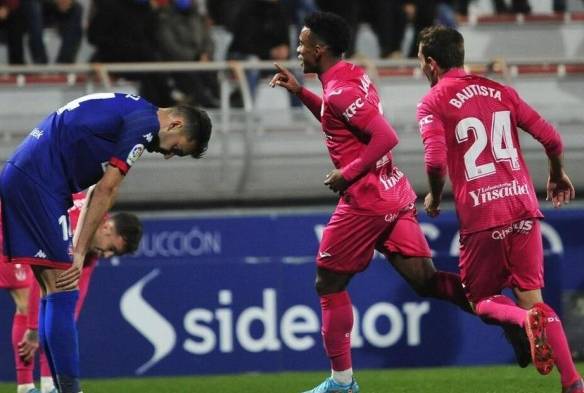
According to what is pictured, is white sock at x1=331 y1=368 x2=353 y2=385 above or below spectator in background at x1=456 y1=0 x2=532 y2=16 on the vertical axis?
below

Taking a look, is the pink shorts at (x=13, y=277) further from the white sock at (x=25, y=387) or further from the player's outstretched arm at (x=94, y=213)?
the player's outstretched arm at (x=94, y=213)

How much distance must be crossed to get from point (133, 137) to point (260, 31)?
21.1ft

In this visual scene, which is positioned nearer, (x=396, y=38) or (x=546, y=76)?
(x=546, y=76)

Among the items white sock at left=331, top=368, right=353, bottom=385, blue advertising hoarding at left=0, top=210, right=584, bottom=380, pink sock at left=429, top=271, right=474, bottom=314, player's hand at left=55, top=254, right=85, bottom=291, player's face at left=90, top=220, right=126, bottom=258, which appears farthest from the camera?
blue advertising hoarding at left=0, top=210, right=584, bottom=380

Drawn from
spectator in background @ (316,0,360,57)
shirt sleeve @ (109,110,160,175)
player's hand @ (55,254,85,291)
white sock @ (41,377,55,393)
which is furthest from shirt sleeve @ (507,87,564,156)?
spectator in background @ (316,0,360,57)

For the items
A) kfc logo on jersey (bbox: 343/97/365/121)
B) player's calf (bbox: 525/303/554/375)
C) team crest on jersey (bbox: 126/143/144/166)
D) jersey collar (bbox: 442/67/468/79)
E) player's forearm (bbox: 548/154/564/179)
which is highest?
jersey collar (bbox: 442/67/468/79)

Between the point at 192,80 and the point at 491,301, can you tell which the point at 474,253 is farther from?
the point at 192,80

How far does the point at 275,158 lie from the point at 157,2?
2545mm

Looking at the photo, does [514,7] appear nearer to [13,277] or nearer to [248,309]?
[248,309]

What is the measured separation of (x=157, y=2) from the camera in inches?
524

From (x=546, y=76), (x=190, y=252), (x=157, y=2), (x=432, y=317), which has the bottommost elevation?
(x=432, y=317)

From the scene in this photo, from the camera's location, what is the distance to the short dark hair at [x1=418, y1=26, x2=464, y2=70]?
7.02 m

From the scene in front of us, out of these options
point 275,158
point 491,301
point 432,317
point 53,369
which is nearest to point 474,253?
point 491,301

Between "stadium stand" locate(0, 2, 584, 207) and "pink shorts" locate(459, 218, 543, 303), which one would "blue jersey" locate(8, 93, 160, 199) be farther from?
"stadium stand" locate(0, 2, 584, 207)
